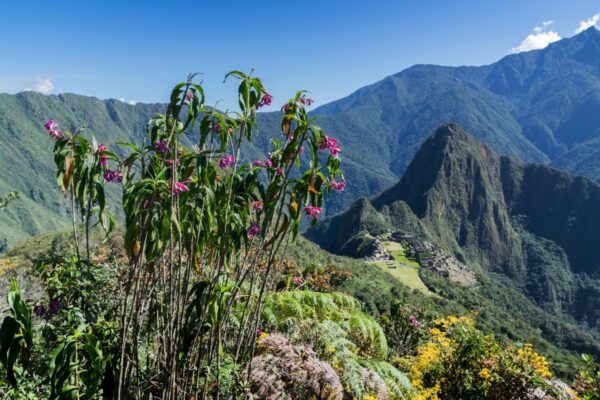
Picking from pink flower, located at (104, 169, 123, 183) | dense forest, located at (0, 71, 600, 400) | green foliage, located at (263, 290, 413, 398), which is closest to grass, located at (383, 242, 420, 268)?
green foliage, located at (263, 290, 413, 398)

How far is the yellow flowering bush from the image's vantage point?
5.59 metres

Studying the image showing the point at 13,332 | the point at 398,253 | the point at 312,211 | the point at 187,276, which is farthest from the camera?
the point at 398,253

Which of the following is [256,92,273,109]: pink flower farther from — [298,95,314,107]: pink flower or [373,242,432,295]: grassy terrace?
[373,242,432,295]: grassy terrace

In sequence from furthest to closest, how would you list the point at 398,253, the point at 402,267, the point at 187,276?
1. the point at 398,253
2. the point at 402,267
3. the point at 187,276

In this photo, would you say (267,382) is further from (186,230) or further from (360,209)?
(360,209)

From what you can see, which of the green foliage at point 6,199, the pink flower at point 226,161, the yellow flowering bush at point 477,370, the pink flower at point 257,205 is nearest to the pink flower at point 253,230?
the pink flower at point 257,205

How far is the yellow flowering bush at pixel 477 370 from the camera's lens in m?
5.59

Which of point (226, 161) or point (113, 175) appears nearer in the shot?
point (113, 175)

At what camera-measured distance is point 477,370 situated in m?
6.07

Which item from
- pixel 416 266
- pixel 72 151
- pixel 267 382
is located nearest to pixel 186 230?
pixel 72 151

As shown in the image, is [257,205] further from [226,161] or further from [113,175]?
[113,175]

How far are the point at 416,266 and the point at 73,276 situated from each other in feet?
401

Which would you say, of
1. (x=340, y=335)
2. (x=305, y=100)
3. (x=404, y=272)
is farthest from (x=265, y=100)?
(x=404, y=272)

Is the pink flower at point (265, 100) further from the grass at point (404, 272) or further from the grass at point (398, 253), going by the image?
the grass at point (398, 253)
